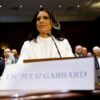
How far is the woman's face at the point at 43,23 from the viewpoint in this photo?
1770 millimetres

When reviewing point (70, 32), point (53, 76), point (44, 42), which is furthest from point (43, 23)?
point (70, 32)

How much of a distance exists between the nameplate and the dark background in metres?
13.8

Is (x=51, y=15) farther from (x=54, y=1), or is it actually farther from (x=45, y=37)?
(x=54, y=1)

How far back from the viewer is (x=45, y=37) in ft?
5.78

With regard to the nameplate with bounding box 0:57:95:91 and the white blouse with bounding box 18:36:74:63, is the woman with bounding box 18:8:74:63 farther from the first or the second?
the nameplate with bounding box 0:57:95:91

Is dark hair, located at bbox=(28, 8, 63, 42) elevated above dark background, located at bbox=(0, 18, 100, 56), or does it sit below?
below

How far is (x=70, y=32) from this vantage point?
49.3 feet

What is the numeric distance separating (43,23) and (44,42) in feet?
0.41

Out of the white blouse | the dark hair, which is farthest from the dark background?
the white blouse

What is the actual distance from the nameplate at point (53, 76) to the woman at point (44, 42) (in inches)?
30.6

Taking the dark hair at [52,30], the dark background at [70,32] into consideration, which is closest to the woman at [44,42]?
the dark hair at [52,30]

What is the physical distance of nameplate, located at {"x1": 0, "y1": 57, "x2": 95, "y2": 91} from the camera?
738 mm

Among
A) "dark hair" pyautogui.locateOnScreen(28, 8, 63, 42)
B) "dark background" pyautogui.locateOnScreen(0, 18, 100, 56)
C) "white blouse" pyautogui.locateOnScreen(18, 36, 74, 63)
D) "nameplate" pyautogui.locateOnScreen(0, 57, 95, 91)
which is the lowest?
"nameplate" pyautogui.locateOnScreen(0, 57, 95, 91)

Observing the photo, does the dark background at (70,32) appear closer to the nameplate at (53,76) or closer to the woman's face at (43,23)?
the woman's face at (43,23)
